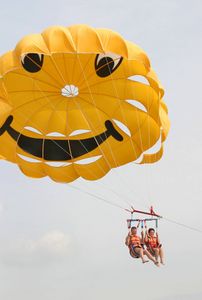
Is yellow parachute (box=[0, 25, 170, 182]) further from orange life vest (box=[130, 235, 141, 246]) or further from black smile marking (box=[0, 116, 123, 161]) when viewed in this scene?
orange life vest (box=[130, 235, 141, 246])

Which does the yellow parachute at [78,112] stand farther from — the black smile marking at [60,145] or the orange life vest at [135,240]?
the orange life vest at [135,240]

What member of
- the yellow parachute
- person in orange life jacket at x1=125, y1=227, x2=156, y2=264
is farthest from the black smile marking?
person in orange life jacket at x1=125, y1=227, x2=156, y2=264

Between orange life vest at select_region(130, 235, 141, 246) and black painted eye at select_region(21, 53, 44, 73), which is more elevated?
black painted eye at select_region(21, 53, 44, 73)

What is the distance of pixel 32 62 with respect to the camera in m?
19.5

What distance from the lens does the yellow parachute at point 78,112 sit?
1947cm

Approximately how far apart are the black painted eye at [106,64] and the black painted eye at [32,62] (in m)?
1.47

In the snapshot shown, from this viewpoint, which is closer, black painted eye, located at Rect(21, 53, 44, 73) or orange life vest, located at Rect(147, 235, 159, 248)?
orange life vest, located at Rect(147, 235, 159, 248)

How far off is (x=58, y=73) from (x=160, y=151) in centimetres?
338

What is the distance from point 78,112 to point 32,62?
2.12 m

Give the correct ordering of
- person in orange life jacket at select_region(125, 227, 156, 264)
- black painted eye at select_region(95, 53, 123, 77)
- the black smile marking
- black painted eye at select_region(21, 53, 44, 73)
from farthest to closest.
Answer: the black smile marking
black painted eye at select_region(95, 53, 123, 77)
black painted eye at select_region(21, 53, 44, 73)
person in orange life jacket at select_region(125, 227, 156, 264)

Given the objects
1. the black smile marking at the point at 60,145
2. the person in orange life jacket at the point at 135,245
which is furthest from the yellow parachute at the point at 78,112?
the person in orange life jacket at the point at 135,245

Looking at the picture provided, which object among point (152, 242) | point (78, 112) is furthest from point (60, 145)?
point (152, 242)

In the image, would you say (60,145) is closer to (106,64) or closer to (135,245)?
(106,64)

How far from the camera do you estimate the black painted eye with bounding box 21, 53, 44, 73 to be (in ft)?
63.3
